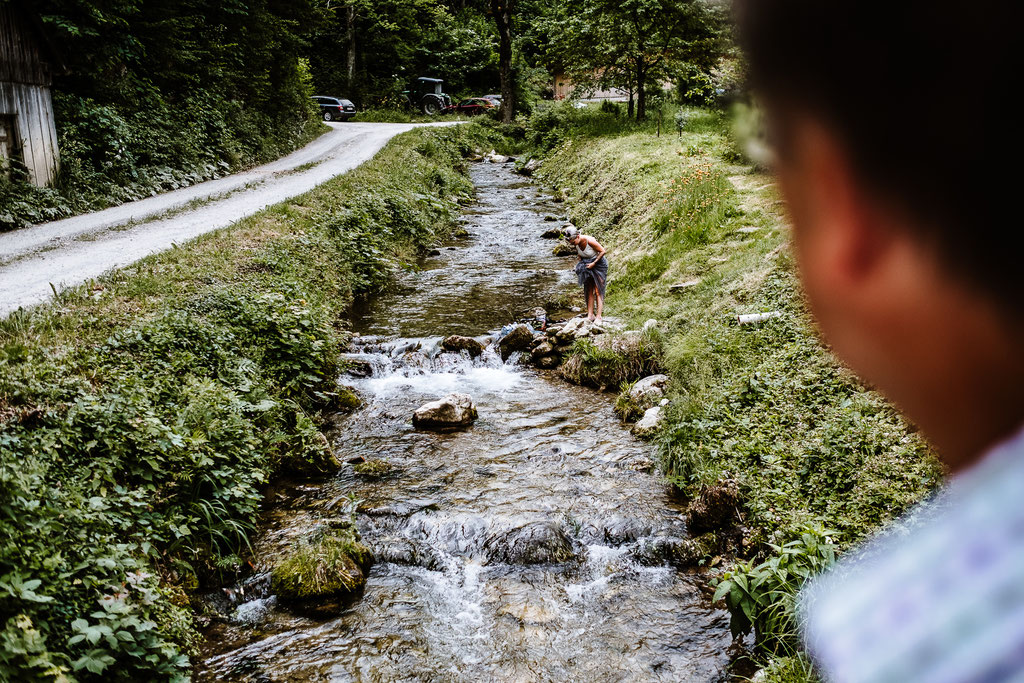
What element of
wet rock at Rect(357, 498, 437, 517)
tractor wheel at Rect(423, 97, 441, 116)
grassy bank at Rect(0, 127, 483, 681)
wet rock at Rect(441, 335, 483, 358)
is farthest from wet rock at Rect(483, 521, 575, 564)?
tractor wheel at Rect(423, 97, 441, 116)

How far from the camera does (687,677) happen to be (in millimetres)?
5062

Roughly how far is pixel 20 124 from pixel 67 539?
15220 mm

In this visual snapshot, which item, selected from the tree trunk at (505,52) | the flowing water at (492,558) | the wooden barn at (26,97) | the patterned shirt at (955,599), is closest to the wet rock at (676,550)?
the flowing water at (492,558)

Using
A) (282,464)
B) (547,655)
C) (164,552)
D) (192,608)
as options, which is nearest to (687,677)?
(547,655)

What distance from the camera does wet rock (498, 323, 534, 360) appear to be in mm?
11672

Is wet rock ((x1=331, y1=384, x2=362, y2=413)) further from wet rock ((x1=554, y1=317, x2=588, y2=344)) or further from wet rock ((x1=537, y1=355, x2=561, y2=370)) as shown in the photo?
wet rock ((x1=554, y1=317, x2=588, y2=344))

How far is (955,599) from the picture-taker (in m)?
0.45

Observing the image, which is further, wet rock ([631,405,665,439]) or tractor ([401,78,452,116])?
tractor ([401,78,452,116])

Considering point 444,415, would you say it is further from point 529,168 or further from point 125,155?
point 529,168

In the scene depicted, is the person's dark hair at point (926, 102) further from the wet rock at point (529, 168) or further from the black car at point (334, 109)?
the black car at point (334, 109)

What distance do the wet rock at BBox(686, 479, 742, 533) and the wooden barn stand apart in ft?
52.8

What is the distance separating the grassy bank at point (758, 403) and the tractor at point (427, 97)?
36.6m

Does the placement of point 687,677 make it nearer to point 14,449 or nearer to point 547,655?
point 547,655

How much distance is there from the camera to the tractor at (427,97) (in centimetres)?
4881
